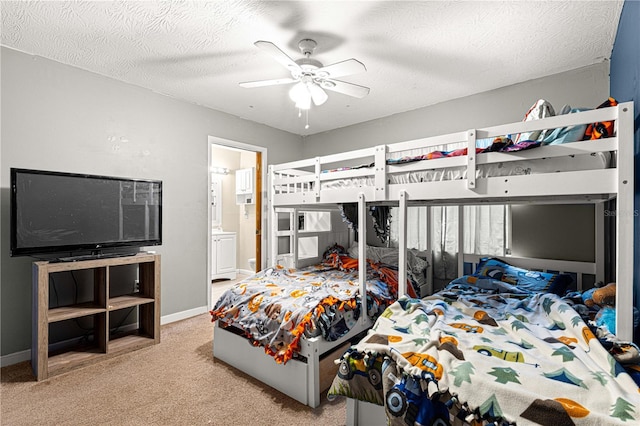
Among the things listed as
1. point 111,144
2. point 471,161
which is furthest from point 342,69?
point 111,144

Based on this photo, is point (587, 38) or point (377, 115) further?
point (377, 115)

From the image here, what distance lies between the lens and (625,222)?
128cm

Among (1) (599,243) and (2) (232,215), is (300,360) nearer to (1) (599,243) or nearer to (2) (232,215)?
(1) (599,243)

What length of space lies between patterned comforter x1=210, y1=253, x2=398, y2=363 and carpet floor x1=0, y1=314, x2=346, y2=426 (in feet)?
0.99

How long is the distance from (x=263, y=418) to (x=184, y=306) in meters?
2.05

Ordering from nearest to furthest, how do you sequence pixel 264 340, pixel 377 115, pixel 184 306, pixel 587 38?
pixel 264 340, pixel 587 38, pixel 184 306, pixel 377 115

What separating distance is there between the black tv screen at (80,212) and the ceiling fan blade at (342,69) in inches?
74.5

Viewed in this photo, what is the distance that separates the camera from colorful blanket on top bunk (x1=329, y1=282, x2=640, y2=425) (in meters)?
0.96

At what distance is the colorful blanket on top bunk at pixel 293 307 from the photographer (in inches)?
77.7

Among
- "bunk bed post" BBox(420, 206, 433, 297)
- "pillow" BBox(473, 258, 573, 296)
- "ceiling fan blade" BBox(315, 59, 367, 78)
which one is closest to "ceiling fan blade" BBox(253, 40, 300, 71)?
"ceiling fan blade" BBox(315, 59, 367, 78)

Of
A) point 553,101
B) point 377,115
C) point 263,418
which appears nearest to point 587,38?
point 553,101

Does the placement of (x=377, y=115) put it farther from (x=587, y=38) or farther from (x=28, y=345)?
(x=28, y=345)

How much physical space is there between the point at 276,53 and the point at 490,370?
201 centimetres

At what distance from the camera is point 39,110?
2.50 m
